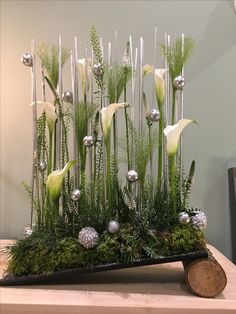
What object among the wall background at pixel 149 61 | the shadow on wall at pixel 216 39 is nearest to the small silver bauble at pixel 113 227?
the wall background at pixel 149 61

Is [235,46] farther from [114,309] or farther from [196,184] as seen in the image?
[114,309]

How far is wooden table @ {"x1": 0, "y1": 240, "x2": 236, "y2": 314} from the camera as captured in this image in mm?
692

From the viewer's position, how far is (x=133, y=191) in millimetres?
849

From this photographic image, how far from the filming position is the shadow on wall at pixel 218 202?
1.25 m

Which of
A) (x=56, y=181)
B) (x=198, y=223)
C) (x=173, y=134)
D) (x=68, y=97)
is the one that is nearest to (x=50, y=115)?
(x=68, y=97)

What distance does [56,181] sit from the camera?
80cm

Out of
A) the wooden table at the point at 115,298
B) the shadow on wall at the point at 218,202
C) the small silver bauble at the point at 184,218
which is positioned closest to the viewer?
the wooden table at the point at 115,298

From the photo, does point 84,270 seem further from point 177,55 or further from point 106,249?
point 177,55

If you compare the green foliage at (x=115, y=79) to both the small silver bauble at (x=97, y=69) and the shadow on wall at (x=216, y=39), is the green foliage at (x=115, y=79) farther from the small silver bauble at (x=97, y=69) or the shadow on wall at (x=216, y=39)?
the shadow on wall at (x=216, y=39)

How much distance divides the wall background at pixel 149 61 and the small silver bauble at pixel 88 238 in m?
0.54

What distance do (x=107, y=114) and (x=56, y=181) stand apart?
180 mm

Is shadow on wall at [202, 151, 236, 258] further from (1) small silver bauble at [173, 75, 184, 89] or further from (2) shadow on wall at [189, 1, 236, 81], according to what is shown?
(1) small silver bauble at [173, 75, 184, 89]

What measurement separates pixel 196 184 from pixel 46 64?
65cm

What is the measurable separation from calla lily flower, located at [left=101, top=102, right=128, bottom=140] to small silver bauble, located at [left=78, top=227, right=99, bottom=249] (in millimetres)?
210
